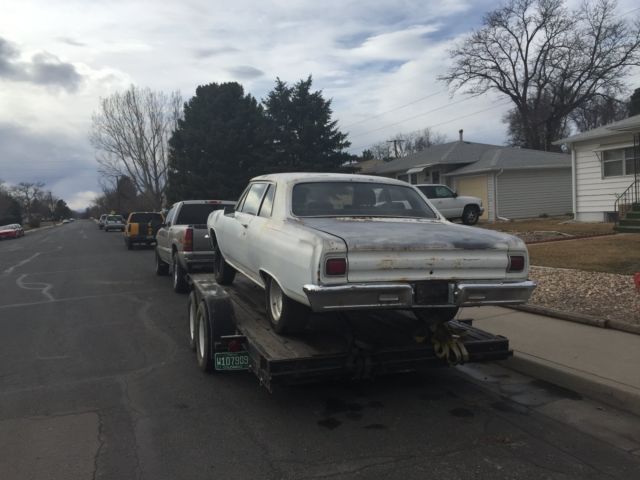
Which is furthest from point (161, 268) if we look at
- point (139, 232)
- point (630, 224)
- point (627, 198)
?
point (627, 198)

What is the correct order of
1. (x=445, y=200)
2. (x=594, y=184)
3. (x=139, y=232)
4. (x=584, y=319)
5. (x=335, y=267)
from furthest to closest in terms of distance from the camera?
1. (x=139, y=232)
2. (x=445, y=200)
3. (x=594, y=184)
4. (x=584, y=319)
5. (x=335, y=267)

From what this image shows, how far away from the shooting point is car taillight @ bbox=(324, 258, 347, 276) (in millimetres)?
4116

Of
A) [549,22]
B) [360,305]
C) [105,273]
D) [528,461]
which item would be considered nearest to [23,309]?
[105,273]

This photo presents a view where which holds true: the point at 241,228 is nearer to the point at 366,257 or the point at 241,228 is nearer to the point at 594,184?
the point at 366,257

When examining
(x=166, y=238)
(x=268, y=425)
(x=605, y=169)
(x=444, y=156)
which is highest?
(x=444, y=156)

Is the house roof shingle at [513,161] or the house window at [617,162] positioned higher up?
the house roof shingle at [513,161]

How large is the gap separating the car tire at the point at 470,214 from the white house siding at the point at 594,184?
3.72 metres

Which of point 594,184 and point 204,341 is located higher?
point 594,184

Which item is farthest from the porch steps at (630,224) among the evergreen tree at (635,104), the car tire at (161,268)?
the evergreen tree at (635,104)

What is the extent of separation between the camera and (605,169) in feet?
65.5

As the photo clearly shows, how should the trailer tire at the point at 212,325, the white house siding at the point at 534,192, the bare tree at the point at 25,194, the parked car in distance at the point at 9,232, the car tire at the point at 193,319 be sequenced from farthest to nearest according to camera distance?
the bare tree at the point at 25,194
the parked car in distance at the point at 9,232
the white house siding at the point at 534,192
the car tire at the point at 193,319
the trailer tire at the point at 212,325

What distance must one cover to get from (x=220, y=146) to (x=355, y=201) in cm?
3399

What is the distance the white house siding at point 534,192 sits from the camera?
2764cm

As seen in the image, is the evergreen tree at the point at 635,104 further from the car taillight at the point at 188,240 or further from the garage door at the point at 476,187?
the car taillight at the point at 188,240
